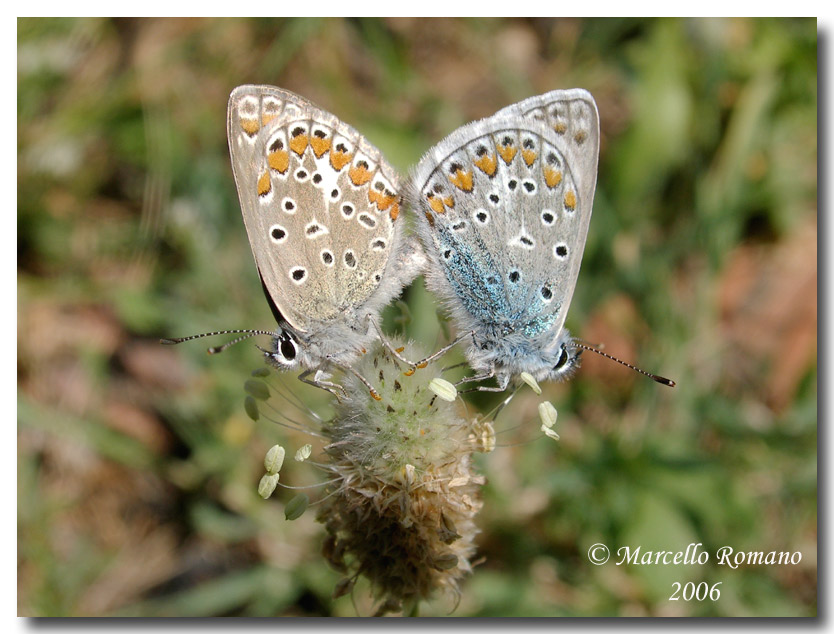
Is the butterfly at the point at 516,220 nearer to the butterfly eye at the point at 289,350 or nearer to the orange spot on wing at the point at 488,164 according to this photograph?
the orange spot on wing at the point at 488,164

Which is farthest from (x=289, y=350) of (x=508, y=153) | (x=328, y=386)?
(x=508, y=153)

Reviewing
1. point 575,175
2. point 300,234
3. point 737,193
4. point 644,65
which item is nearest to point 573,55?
point 644,65

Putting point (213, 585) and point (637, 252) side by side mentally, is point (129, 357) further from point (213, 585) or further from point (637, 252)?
point (637, 252)

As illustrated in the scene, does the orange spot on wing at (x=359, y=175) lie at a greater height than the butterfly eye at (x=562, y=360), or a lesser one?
greater

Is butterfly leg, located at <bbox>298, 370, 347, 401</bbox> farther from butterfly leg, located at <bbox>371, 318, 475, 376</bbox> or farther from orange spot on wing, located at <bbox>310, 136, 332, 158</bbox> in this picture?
orange spot on wing, located at <bbox>310, 136, 332, 158</bbox>

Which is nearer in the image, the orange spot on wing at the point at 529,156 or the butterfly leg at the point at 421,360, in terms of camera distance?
the butterfly leg at the point at 421,360

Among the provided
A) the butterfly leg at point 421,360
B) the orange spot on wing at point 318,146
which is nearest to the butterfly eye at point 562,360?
the butterfly leg at point 421,360

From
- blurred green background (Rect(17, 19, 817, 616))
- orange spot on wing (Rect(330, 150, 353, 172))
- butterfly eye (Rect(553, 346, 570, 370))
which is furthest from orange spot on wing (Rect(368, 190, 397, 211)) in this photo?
blurred green background (Rect(17, 19, 817, 616))
